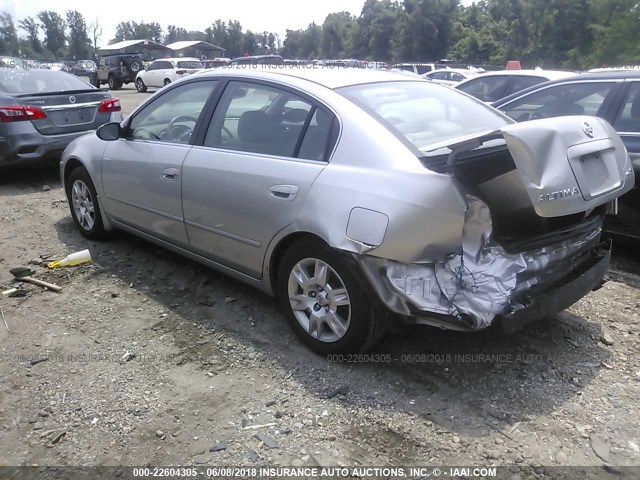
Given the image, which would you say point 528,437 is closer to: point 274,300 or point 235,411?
point 235,411

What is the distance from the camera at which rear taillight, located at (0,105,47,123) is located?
6.90 m

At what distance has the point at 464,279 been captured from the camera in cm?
278

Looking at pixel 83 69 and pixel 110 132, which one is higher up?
pixel 110 132

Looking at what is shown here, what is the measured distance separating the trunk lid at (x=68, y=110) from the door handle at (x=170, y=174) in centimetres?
402

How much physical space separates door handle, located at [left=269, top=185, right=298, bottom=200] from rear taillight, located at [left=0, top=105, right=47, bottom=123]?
17.2ft

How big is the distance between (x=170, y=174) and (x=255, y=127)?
0.81 meters

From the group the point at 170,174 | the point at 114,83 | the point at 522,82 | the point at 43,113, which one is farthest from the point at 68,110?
the point at 114,83

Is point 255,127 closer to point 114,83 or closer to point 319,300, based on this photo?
point 319,300

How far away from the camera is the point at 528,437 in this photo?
2580 millimetres

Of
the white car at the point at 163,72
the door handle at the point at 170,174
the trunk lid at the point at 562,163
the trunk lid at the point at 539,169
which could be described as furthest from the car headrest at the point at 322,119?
the white car at the point at 163,72

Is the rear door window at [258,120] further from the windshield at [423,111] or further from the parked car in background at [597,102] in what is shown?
the parked car in background at [597,102]

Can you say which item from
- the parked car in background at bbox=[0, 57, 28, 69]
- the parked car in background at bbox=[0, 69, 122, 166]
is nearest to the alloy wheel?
the parked car in background at bbox=[0, 69, 122, 166]

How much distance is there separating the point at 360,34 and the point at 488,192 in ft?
325

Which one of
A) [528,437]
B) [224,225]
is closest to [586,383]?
[528,437]
